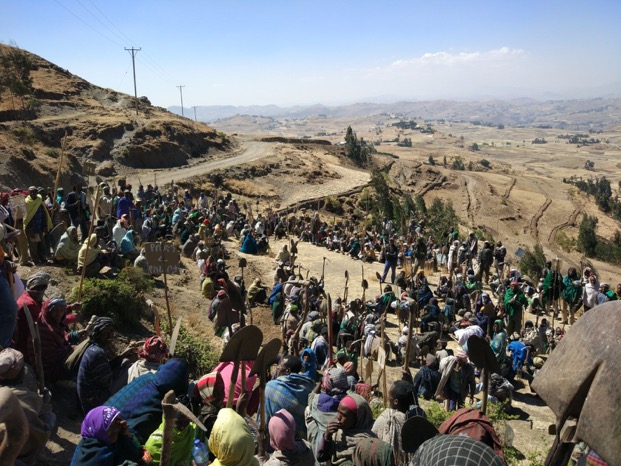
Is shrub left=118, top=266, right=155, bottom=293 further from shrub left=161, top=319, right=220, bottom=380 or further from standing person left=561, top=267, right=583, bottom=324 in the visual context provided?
standing person left=561, top=267, right=583, bottom=324

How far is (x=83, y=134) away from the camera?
36.4 meters

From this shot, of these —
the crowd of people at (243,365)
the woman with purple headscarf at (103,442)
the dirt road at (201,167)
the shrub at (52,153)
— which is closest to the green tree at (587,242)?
the crowd of people at (243,365)

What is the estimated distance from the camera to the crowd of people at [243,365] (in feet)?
12.0

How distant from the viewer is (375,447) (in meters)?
3.80

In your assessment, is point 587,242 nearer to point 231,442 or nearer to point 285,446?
point 285,446

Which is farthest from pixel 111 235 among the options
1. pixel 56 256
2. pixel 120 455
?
pixel 120 455

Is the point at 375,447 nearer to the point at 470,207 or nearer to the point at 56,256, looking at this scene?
the point at 56,256

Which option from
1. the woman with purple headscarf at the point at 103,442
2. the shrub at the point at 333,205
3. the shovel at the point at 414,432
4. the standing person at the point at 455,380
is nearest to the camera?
the woman with purple headscarf at the point at 103,442

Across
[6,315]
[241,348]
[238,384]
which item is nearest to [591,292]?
[238,384]

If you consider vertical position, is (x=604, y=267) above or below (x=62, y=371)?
below

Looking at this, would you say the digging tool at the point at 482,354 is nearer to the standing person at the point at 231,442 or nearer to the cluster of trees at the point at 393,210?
the standing person at the point at 231,442

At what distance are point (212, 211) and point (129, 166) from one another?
18035 mm

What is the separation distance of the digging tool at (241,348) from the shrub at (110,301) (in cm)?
482

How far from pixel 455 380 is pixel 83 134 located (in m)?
36.2
